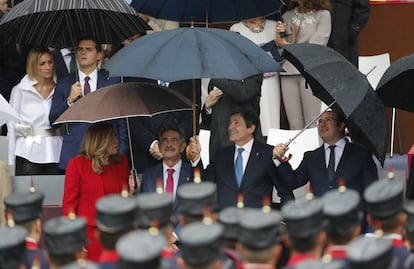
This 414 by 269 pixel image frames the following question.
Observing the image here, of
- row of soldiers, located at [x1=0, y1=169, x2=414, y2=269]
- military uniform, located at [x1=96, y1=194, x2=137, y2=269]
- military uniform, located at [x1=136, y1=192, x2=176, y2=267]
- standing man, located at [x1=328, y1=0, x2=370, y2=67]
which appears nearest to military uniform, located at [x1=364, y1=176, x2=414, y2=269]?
row of soldiers, located at [x1=0, y1=169, x2=414, y2=269]

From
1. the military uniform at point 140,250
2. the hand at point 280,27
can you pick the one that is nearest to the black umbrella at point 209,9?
the hand at point 280,27

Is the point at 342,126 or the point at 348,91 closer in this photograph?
the point at 348,91

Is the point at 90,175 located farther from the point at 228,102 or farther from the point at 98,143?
the point at 228,102

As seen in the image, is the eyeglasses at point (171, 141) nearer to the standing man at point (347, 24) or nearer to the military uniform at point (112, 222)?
the standing man at point (347, 24)

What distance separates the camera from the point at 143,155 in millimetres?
11617

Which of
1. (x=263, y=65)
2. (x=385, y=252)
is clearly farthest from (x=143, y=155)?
(x=385, y=252)

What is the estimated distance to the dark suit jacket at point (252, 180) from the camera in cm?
1077

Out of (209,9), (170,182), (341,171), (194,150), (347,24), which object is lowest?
(170,182)

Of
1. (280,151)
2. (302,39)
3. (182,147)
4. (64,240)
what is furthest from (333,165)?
(64,240)

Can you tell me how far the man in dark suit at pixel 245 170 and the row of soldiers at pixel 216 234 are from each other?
9.43ft

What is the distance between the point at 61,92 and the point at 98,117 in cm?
115

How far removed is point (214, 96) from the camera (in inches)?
480

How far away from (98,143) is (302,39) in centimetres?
349

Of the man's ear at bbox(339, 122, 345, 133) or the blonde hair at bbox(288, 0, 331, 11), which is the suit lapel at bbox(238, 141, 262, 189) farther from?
the blonde hair at bbox(288, 0, 331, 11)
